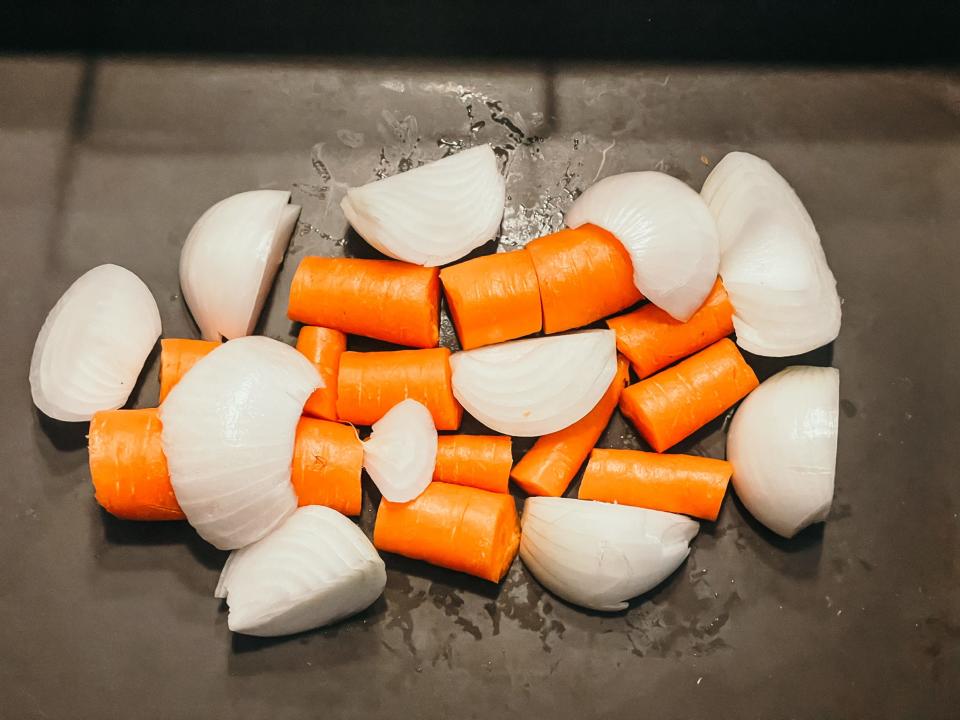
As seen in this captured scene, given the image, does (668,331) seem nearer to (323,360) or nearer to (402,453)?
(402,453)

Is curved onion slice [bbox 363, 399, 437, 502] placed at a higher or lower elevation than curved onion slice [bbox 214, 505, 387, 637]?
higher

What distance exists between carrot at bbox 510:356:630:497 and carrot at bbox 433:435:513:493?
0.05 metres

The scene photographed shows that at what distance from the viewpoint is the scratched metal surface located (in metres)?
1.77

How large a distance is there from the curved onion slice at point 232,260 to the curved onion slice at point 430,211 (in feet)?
0.64

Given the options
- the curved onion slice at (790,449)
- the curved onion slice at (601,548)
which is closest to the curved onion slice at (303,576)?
the curved onion slice at (601,548)

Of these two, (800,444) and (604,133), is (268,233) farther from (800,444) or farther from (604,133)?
(800,444)

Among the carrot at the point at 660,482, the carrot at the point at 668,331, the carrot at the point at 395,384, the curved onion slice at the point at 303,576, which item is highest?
the carrot at the point at 668,331

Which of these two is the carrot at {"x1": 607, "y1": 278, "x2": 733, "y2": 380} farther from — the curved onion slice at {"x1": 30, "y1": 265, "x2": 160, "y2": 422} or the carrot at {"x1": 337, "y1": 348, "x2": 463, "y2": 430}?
the curved onion slice at {"x1": 30, "y1": 265, "x2": 160, "y2": 422}

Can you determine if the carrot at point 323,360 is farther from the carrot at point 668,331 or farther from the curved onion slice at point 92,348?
the carrot at point 668,331

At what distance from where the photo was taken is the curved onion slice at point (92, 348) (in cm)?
179

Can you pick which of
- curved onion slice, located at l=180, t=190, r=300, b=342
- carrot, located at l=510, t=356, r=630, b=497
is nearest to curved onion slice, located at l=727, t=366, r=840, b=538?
carrot, located at l=510, t=356, r=630, b=497

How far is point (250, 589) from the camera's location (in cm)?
168

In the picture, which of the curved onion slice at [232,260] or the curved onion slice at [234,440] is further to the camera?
the curved onion slice at [232,260]

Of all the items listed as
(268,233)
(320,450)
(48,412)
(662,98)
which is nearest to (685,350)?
(662,98)
